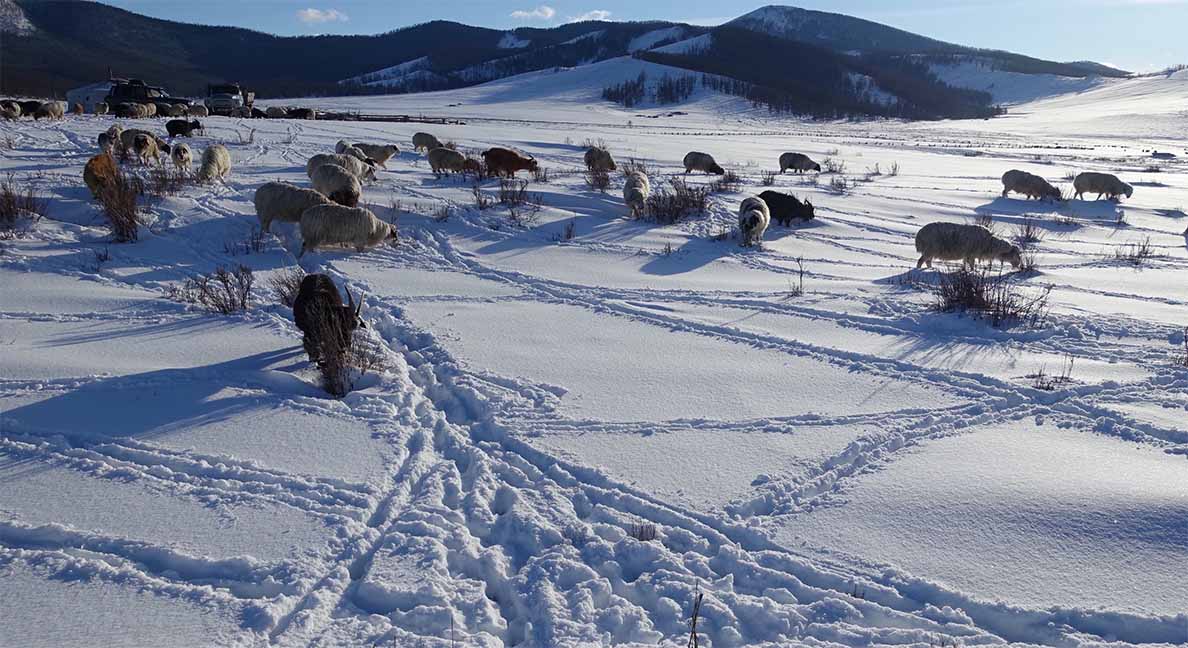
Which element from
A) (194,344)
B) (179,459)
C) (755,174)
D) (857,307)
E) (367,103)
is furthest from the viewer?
(367,103)

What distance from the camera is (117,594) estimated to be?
3.33 metres

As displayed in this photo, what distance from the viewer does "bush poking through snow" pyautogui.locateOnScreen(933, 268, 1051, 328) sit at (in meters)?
7.61

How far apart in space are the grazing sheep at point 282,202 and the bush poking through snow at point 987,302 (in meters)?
8.00

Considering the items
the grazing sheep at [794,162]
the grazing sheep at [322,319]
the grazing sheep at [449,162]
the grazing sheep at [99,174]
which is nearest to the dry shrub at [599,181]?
the grazing sheep at [449,162]

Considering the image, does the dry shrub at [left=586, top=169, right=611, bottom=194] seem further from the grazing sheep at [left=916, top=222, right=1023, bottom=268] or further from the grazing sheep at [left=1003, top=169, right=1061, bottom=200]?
the grazing sheep at [left=1003, top=169, right=1061, bottom=200]

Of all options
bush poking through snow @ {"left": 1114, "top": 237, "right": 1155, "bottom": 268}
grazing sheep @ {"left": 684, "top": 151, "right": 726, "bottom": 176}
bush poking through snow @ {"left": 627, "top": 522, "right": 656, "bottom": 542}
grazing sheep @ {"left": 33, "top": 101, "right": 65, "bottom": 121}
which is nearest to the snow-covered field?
bush poking through snow @ {"left": 627, "top": 522, "right": 656, "bottom": 542}

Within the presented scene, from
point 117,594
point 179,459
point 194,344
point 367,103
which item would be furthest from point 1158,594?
point 367,103

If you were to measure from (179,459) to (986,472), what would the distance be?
4944 mm

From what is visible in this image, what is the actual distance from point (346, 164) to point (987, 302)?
36.0 ft

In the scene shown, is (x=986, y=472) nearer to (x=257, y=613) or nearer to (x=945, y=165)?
(x=257, y=613)

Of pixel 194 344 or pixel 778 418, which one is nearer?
pixel 778 418

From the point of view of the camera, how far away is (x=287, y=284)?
7598mm

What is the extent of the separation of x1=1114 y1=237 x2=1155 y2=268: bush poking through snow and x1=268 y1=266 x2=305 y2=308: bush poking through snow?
11543mm

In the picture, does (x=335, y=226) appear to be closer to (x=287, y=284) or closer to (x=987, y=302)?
(x=287, y=284)
